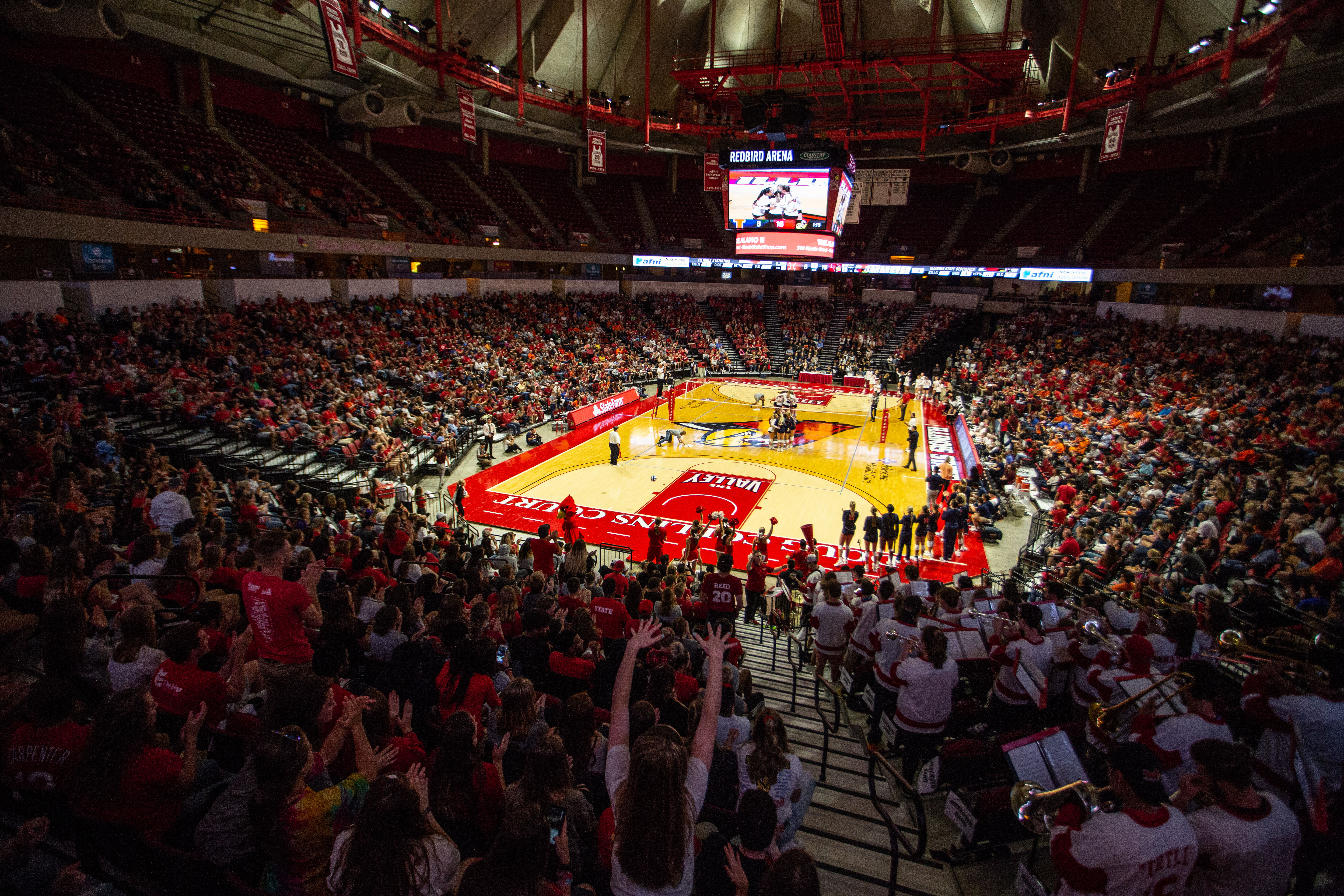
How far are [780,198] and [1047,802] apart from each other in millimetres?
25137

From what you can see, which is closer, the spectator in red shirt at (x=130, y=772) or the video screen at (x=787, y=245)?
the spectator in red shirt at (x=130, y=772)

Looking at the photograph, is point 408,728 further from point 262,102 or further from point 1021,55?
point 262,102

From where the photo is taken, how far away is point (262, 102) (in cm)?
3100

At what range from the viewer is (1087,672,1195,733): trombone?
4152 millimetres

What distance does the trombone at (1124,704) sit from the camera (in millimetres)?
4152

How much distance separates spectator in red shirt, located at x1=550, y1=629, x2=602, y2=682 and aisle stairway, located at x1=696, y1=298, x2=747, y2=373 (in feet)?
125

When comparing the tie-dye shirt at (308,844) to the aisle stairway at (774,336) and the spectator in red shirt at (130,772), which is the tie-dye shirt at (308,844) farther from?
the aisle stairway at (774,336)

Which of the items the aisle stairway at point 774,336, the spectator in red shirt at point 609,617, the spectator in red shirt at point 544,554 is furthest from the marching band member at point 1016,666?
the aisle stairway at point 774,336

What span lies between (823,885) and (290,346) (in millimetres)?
22501

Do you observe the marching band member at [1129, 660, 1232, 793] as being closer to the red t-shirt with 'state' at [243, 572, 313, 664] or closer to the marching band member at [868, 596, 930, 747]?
the marching band member at [868, 596, 930, 747]

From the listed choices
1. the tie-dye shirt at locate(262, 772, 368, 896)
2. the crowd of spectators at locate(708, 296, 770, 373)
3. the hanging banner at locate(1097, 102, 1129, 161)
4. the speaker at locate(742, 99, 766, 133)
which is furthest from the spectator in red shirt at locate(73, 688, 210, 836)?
the crowd of spectators at locate(708, 296, 770, 373)

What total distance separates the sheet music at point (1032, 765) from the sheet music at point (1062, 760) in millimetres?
21

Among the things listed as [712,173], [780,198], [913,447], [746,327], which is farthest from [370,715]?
[746,327]

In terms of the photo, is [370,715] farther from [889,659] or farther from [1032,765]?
[889,659]
